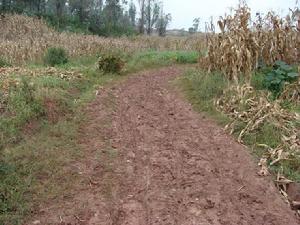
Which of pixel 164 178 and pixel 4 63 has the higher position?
pixel 4 63

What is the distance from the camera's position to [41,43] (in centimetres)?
1386

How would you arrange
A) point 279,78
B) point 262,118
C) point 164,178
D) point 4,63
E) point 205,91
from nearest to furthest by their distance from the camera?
1. point 164,178
2. point 262,118
3. point 279,78
4. point 205,91
5. point 4,63

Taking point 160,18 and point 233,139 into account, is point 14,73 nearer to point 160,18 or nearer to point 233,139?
point 233,139

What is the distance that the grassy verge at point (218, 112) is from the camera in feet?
17.5

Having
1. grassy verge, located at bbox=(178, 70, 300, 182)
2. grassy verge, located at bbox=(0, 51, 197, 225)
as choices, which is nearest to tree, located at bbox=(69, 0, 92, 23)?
grassy verge, located at bbox=(178, 70, 300, 182)

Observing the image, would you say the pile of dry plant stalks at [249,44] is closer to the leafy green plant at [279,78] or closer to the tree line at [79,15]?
the leafy green plant at [279,78]

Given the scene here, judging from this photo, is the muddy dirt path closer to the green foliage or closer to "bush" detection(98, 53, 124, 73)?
the green foliage

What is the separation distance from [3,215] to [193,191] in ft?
6.20

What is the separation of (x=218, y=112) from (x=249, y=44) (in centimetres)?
221

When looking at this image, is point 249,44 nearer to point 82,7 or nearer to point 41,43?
point 41,43

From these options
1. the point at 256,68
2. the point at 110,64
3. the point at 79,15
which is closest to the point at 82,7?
the point at 79,15

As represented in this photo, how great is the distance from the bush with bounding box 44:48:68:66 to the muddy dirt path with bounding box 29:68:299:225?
557 cm

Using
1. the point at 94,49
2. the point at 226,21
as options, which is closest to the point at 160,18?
the point at 94,49

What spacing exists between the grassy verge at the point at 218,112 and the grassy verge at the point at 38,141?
6.93 ft
